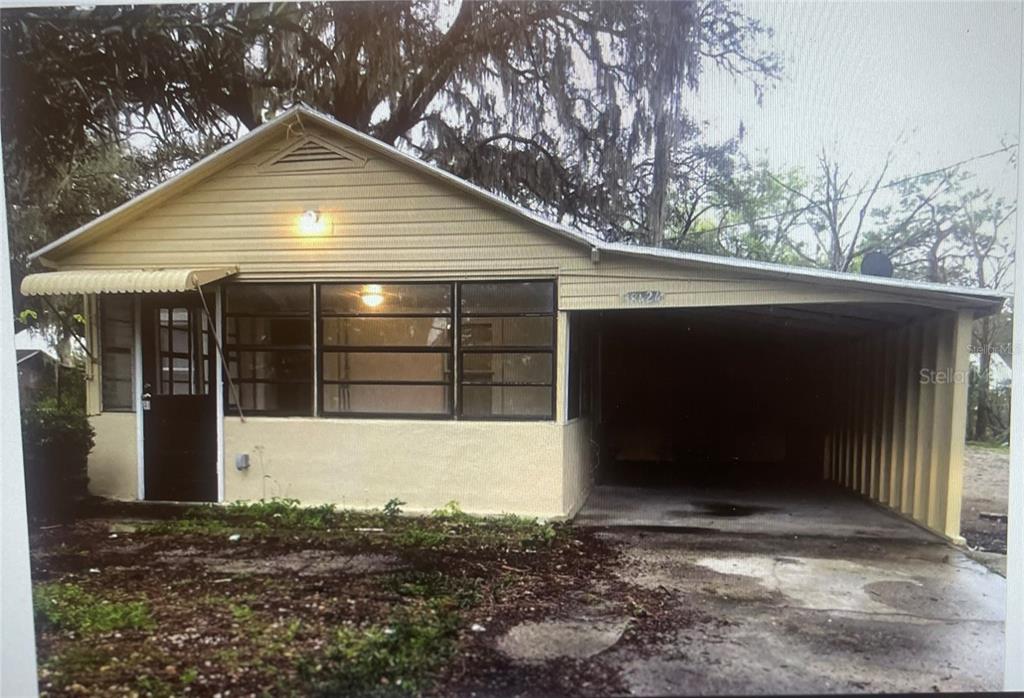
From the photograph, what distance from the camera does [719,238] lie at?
2023 mm

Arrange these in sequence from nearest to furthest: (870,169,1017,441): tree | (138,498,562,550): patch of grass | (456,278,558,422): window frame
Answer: (870,169,1017,441): tree < (138,498,562,550): patch of grass < (456,278,558,422): window frame

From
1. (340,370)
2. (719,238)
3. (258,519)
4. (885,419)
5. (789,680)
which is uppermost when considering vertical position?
(719,238)

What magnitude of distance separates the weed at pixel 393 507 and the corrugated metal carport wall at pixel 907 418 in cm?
201

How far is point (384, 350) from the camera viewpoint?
239cm

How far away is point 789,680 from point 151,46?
2.75 meters

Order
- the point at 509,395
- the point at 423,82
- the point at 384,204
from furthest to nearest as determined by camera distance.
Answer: the point at 509,395 → the point at 384,204 → the point at 423,82

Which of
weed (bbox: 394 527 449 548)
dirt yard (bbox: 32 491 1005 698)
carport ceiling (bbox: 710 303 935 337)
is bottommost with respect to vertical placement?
dirt yard (bbox: 32 491 1005 698)

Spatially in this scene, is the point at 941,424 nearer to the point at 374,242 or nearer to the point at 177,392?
the point at 374,242

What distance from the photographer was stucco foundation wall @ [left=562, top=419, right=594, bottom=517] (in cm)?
244

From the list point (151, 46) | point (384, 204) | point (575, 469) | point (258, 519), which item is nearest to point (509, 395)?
point (575, 469)

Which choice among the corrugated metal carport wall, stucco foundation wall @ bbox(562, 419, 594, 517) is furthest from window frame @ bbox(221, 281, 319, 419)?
the corrugated metal carport wall

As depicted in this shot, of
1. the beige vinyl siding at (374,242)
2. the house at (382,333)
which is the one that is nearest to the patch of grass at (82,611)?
the house at (382,333)

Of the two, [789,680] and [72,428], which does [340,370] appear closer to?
[72,428]

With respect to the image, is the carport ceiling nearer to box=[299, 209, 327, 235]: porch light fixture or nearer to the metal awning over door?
box=[299, 209, 327, 235]: porch light fixture
